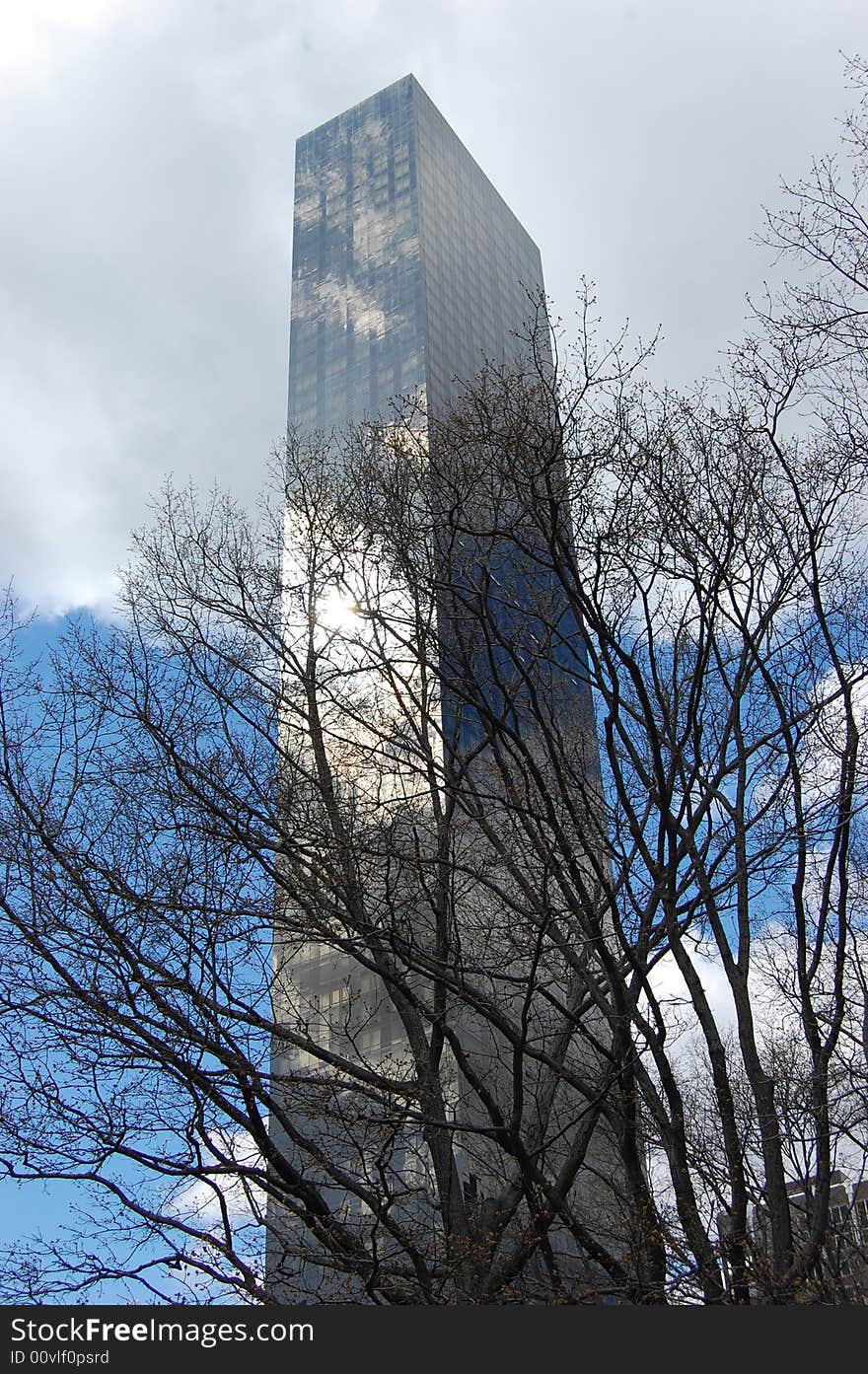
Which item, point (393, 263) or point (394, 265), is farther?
point (393, 263)

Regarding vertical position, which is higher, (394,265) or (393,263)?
(393,263)

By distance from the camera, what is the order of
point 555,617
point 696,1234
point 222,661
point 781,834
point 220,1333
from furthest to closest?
point 222,661 → point 555,617 → point 781,834 → point 696,1234 → point 220,1333

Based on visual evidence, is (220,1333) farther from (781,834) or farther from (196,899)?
(781,834)

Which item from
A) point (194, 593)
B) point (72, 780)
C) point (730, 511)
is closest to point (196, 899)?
point (72, 780)

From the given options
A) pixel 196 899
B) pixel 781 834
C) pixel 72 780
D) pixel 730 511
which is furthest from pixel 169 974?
pixel 730 511

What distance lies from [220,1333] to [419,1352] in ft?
4.80

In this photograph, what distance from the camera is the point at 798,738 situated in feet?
38.1

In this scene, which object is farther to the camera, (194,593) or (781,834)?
(194,593)

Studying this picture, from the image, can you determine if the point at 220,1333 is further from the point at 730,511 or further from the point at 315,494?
the point at 315,494

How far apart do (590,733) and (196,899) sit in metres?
6.82

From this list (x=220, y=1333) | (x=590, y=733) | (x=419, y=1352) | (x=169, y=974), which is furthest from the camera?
(x=590, y=733)

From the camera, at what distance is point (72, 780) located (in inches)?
450

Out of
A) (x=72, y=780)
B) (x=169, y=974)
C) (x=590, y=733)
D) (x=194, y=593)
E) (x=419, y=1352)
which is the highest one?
(x=194, y=593)

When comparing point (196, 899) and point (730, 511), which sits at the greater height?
point (730, 511)
